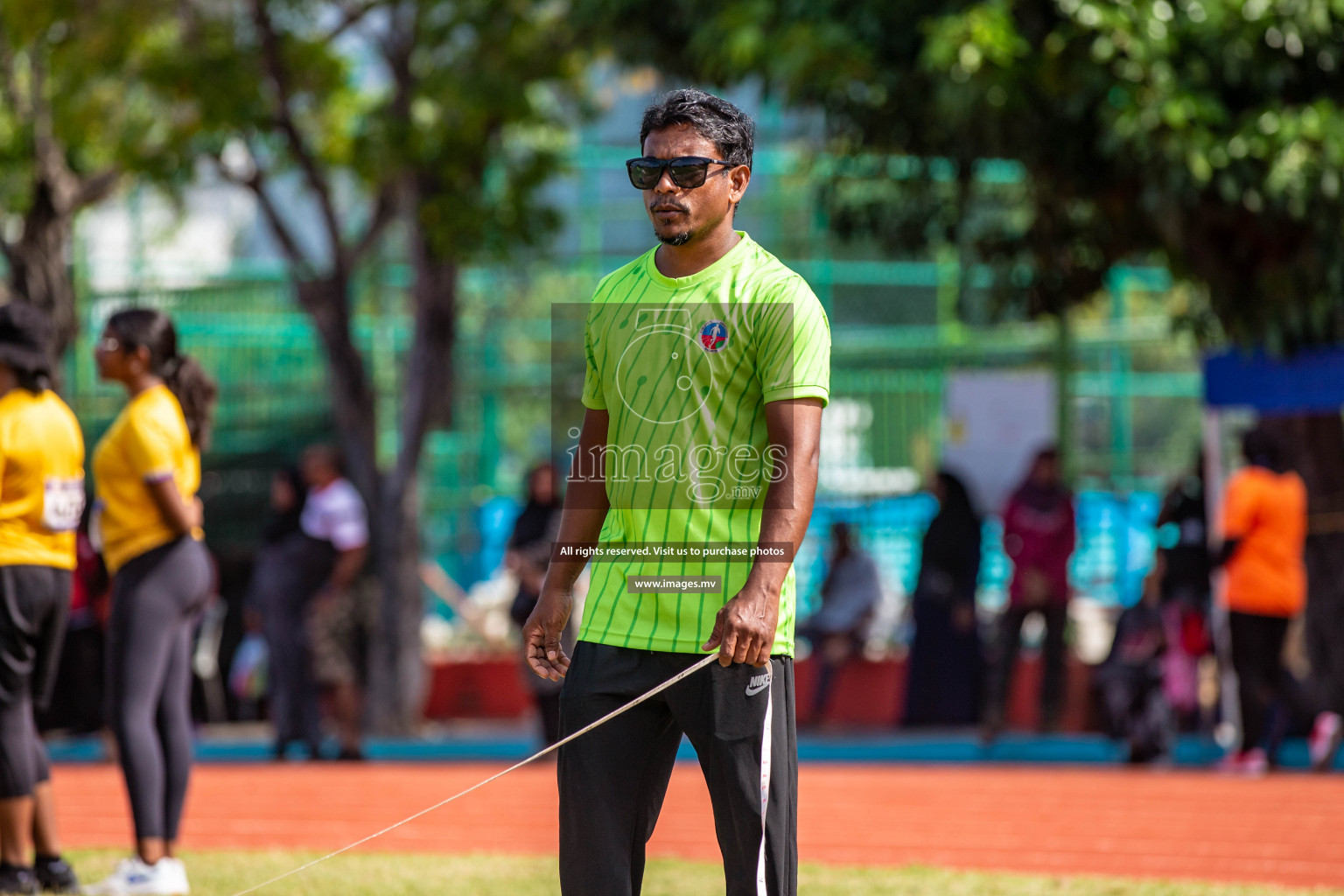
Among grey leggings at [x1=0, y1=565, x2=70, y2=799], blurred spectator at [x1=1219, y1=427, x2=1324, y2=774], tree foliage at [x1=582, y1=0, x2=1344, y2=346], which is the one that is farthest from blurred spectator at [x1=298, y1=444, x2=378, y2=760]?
grey leggings at [x1=0, y1=565, x2=70, y2=799]

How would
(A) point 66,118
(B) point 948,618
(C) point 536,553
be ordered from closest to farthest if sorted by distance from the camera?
(C) point 536,553 < (B) point 948,618 < (A) point 66,118

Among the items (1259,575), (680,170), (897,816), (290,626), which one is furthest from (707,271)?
(290,626)

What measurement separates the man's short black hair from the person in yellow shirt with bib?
3179 millimetres

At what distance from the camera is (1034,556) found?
12570 mm

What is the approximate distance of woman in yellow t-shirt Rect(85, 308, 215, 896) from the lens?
5934 millimetres

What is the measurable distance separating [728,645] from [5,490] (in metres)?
3.46

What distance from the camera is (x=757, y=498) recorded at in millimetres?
3684

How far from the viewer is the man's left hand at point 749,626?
11.4 feet

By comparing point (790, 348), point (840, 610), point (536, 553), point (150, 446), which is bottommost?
point (840, 610)

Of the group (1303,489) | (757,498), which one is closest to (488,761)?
(1303,489)

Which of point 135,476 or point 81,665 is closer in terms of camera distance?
point 135,476

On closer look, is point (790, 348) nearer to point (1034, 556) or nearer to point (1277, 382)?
point (1277, 382)

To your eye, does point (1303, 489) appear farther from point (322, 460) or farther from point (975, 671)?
point (322, 460)

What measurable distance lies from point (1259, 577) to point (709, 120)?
781cm
